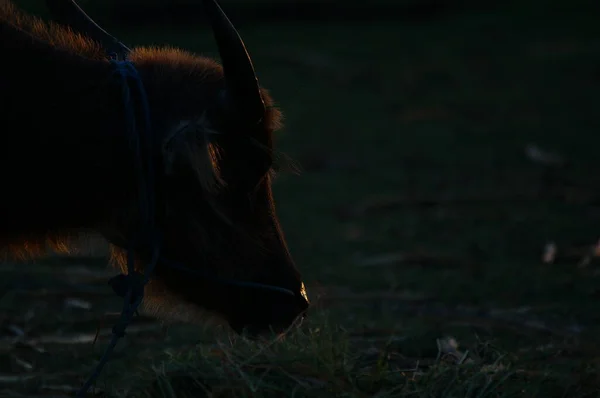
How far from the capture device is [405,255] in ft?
23.7

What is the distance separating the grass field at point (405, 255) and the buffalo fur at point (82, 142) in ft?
2.05

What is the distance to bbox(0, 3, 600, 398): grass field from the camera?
Answer: 14.2 ft

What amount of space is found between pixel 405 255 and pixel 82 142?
3.61 m

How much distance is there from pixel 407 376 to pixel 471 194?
190 inches

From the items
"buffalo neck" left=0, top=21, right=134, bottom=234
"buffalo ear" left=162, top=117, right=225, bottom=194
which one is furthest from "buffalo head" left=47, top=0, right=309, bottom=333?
"buffalo neck" left=0, top=21, right=134, bottom=234

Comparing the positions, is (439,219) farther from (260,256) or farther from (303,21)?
(303,21)

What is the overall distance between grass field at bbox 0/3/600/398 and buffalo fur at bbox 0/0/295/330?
2.05ft

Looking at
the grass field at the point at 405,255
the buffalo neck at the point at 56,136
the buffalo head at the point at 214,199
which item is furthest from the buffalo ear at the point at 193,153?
the grass field at the point at 405,255

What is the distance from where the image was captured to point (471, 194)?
8969 mm

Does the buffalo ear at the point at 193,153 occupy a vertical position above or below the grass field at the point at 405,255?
above

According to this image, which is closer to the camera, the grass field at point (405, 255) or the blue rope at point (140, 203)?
the blue rope at point (140, 203)

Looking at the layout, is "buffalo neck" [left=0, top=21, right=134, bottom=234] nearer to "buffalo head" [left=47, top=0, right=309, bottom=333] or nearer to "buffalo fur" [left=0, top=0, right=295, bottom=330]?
"buffalo fur" [left=0, top=0, right=295, bottom=330]

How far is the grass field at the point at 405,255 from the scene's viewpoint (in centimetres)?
432

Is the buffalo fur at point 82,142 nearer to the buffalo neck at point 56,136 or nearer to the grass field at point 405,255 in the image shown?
the buffalo neck at point 56,136
